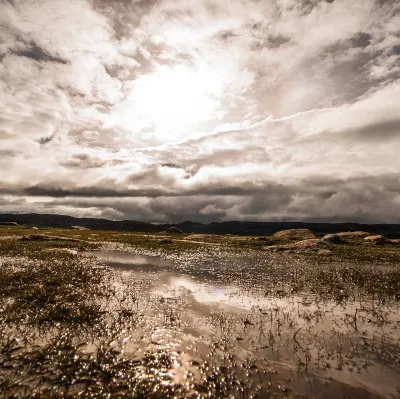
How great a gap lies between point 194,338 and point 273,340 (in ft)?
13.9

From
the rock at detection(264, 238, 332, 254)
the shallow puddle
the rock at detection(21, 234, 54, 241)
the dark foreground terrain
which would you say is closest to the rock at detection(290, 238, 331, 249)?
the rock at detection(264, 238, 332, 254)

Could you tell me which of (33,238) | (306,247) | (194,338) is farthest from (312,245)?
(33,238)

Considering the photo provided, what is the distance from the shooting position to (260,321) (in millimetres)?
16438

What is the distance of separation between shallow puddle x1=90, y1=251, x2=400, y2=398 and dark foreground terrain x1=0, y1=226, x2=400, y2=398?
6 cm

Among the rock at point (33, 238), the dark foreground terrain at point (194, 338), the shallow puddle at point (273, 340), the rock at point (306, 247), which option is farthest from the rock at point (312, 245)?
the rock at point (33, 238)

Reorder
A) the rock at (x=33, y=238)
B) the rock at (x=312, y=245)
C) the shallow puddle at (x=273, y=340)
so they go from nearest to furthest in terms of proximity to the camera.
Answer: the shallow puddle at (x=273, y=340), the rock at (x=312, y=245), the rock at (x=33, y=238)

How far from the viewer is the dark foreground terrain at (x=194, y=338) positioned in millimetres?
9852

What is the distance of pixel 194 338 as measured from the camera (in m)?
13.8

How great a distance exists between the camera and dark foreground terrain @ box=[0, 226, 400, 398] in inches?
388

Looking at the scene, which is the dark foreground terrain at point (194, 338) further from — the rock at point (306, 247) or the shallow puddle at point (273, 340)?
the rock at point (306, 247)

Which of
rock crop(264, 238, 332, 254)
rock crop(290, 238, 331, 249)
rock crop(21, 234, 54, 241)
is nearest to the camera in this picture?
rock crop(264, 238, 332, 254)

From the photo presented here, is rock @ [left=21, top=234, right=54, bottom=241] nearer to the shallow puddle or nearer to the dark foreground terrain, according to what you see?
the dark foreground terrain

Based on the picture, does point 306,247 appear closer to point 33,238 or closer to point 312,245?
point 312,245

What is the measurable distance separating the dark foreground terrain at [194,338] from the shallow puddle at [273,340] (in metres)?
0.06
